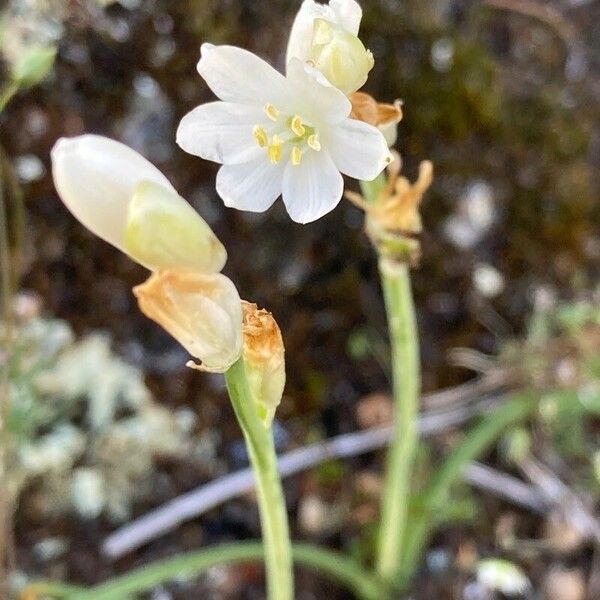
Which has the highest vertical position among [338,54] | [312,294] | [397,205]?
[338,54]

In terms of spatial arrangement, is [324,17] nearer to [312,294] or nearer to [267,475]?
[267,475]

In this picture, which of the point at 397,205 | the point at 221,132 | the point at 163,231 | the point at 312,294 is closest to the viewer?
the point at 163,231

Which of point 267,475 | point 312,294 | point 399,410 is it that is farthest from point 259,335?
point 312,294

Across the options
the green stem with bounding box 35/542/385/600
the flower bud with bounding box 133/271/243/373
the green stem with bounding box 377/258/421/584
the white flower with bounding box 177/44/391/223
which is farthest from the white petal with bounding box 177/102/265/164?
the green stem with bounding box 35/542/385/600

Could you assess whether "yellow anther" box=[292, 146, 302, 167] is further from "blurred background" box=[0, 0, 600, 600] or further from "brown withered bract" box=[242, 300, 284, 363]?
"blurred background" box=[0, 0, 600, 600]

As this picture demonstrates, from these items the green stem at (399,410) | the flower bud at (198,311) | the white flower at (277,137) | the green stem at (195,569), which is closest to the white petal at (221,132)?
the white flower at (277,137)

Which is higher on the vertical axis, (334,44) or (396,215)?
(334,44)

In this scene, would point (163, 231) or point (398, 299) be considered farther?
point (398, 299)
